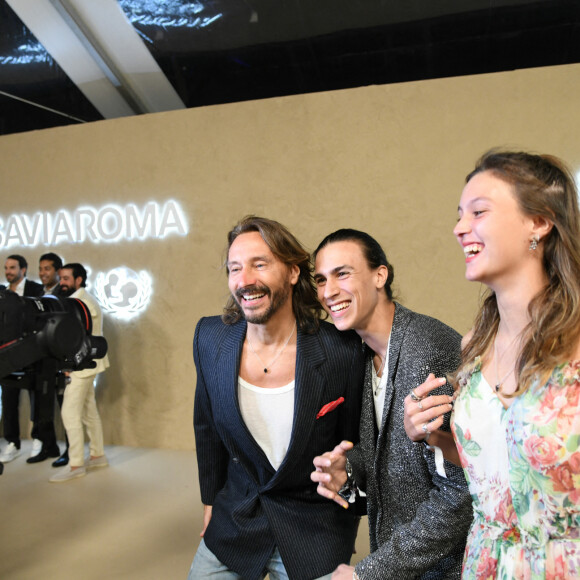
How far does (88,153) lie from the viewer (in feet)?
17.2

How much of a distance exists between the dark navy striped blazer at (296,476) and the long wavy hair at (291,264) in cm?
9

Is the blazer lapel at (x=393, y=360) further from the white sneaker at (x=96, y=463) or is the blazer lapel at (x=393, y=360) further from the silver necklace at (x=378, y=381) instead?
the white sneaker at (x=96, y=463)

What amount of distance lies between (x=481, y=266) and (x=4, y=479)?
425 centimetres

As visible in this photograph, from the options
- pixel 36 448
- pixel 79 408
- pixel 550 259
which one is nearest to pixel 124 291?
pixel 79 408

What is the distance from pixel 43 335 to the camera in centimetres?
195

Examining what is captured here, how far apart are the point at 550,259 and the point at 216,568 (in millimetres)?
1209

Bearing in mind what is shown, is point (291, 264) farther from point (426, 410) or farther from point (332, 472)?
point (426, 410)

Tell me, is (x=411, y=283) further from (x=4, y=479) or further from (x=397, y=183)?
(x=4, y=479)

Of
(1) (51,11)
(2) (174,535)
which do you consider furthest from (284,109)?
(2) (174,535)

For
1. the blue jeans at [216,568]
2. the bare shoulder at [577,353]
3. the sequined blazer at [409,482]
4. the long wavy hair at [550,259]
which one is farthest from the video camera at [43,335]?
the bare shoulder at [577,353]

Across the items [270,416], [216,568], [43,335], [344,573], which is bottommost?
[216,568]

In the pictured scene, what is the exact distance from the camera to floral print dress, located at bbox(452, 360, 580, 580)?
910 mm

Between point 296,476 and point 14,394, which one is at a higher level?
point 296,476

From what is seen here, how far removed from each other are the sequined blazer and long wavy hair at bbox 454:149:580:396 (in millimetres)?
326
